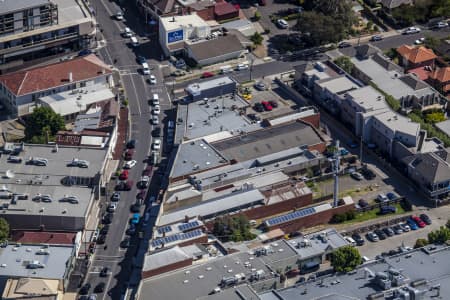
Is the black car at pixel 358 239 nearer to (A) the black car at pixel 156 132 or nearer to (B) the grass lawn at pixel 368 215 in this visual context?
(B) the grass lawn at pixel 368 215

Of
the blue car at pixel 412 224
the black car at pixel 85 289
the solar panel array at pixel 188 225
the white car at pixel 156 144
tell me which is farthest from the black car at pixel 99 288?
the blue car at pixel 412 224

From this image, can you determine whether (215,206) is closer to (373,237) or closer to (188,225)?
(188,225)

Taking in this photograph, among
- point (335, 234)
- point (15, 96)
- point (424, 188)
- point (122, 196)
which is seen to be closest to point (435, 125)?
point (424, 188)

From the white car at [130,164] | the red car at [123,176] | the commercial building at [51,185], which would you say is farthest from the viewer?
the white car at [130,164]

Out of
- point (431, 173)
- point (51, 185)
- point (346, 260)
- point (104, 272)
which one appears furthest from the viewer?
point (431, 173)

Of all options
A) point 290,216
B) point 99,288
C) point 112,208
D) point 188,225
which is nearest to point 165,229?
point 188,225

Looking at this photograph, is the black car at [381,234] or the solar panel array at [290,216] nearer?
the black car at [381,234]

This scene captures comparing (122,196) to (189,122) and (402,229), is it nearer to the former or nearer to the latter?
(189,122)
